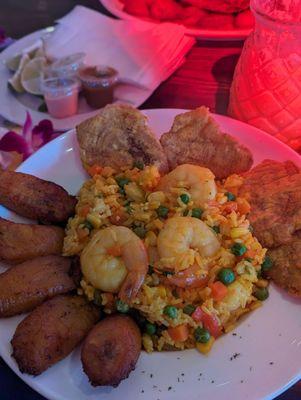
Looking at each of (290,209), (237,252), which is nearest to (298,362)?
(237,252)

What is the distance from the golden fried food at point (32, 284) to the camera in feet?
5.81

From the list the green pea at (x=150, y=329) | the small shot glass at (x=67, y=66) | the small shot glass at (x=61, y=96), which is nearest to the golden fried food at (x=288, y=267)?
the green pea at (x=150, y=329)

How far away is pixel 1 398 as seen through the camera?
70.1 inches

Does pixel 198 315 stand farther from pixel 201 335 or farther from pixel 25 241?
pixel 25 241

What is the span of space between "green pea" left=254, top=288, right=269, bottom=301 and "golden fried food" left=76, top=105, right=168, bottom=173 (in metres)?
0.77

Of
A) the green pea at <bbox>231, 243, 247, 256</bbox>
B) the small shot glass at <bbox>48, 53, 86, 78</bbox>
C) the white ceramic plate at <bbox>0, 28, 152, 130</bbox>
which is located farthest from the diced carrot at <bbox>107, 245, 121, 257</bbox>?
the small shot glass at <bbox>48, 53, 86, 78</bbox>

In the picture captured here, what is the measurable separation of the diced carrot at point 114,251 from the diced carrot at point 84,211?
0.35 m

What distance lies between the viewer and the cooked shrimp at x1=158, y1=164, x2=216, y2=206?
80.0 inches

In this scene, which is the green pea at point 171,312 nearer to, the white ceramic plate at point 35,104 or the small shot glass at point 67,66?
the white ceramic plate at point 35,104

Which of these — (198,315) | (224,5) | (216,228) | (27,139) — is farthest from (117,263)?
(224,5)

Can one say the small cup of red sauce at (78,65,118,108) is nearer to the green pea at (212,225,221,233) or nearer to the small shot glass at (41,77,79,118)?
the small shot glass at (41,77,79,118)

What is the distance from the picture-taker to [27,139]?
287 centimetres

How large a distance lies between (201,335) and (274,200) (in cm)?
70

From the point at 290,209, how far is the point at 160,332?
0.76 metres
